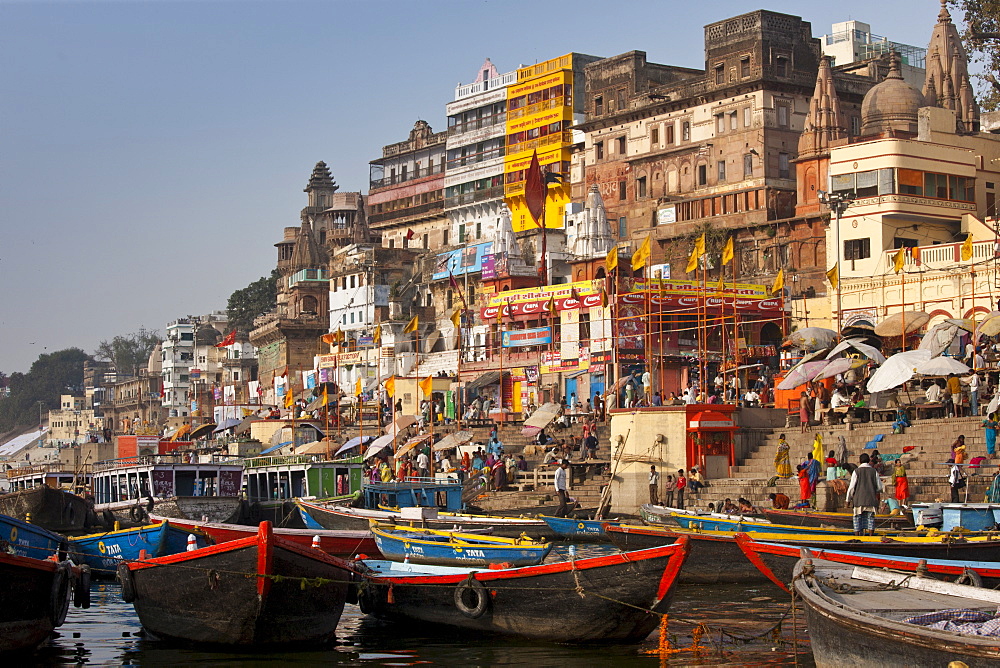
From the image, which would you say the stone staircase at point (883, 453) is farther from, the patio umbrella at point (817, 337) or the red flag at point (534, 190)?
the red flag at point (534, 190)

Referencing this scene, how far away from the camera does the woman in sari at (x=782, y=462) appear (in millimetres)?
26812

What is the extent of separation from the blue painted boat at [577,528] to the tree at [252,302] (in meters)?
78.3

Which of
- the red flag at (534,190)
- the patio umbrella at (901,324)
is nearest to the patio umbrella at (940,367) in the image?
the patio umbrella at (901,324)

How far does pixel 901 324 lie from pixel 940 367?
26.0 feet

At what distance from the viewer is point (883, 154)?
134 ft

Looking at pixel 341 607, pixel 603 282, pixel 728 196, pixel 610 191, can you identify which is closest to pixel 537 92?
pixel 610 191

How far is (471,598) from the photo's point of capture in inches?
638

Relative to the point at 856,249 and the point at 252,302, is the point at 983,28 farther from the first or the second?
the point at 252,302

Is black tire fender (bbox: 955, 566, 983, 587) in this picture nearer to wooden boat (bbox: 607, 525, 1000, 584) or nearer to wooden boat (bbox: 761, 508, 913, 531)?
wooden boat (bbox: 607, 525, 1000, 584)

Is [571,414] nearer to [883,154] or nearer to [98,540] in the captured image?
[883,154]

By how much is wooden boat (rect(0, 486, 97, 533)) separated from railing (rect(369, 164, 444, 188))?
153 ft

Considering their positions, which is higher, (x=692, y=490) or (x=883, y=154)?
(x=883, y=154)

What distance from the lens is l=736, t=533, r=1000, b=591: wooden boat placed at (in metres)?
15.1

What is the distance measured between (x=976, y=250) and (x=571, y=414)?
481 inches
